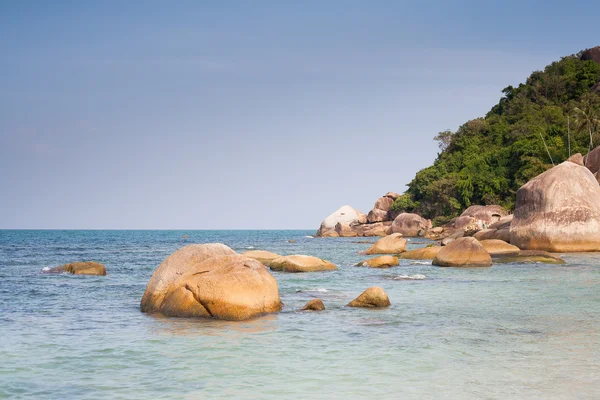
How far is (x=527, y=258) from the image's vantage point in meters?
28.0

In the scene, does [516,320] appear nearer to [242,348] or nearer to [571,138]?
[242,348]

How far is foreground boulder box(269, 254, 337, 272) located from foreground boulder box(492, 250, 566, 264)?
331 inches

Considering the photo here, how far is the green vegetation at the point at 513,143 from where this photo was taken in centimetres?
6369

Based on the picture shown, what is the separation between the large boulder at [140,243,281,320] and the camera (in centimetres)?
1342

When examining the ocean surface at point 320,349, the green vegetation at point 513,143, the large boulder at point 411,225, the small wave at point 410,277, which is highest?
the green vegetation at point 513,143

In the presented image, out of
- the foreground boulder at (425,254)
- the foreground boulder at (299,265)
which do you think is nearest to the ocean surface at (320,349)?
the foreground boulder at (299,265)

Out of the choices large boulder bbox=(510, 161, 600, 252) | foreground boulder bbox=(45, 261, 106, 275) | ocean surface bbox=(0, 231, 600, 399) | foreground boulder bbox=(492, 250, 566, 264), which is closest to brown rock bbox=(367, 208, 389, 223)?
large boulder bbox=(510, 161, 600, 252)

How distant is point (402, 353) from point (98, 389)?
16.3 ft

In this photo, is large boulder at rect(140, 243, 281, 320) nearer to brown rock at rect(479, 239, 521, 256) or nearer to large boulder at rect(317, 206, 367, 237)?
brown rock at rect(479, 239, 521, 256)

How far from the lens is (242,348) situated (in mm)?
10578

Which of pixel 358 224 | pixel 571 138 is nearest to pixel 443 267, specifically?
pixel 571 138

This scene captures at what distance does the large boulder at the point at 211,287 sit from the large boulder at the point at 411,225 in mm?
55430

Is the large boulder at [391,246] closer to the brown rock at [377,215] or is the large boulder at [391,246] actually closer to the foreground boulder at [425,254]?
the foreground boulder at [425,254]

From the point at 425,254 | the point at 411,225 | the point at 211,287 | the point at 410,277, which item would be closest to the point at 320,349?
Result: the point at 211,287
